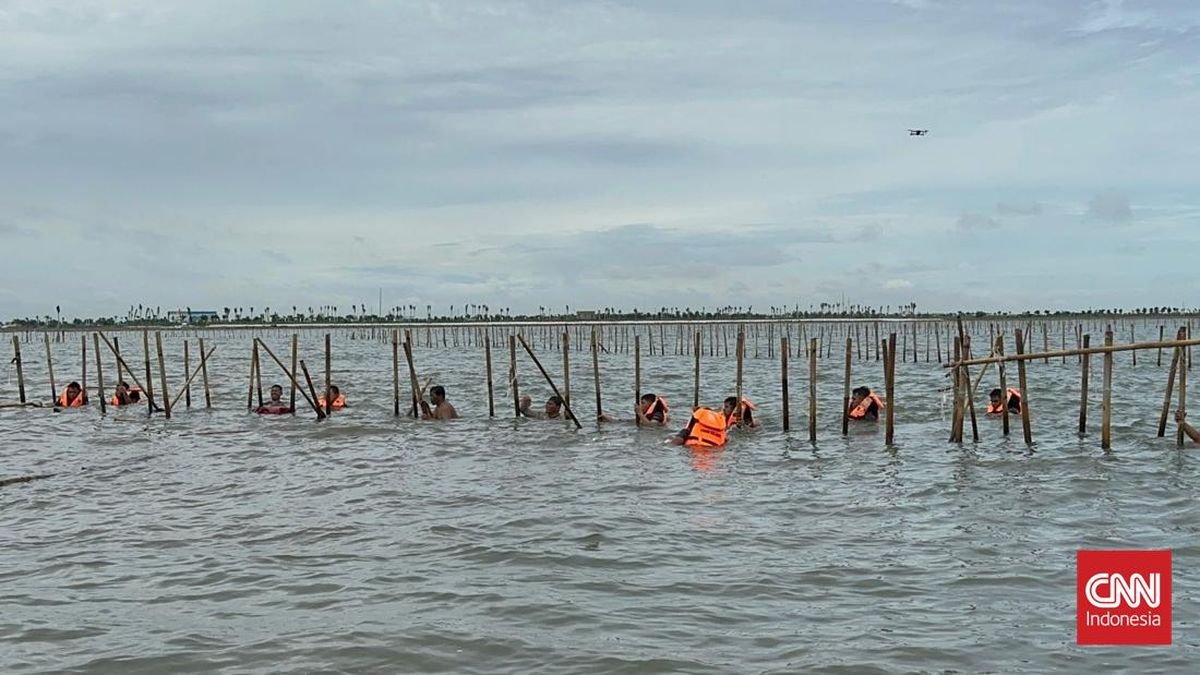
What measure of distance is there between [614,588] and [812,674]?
2.49 meters

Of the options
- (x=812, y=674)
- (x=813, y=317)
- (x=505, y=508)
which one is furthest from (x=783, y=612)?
(x=813, y=317)

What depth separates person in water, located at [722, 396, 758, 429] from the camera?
20.1 metres

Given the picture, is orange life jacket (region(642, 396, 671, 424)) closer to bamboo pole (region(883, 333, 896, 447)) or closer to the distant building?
bamboo pole (region(883, 333, 896, 447))

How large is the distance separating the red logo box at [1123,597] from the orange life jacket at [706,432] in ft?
28.0

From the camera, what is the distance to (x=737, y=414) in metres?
20.2

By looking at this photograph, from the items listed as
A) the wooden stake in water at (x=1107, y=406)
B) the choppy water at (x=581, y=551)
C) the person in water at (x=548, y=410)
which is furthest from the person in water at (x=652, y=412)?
the wooden stake in water at (x=1107, y=406)

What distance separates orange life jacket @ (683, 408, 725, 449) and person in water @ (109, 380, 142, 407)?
1554 cm

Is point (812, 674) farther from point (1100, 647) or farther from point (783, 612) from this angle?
point (1100, 647)

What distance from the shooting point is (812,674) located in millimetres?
7246

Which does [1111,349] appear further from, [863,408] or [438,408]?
[438,408]

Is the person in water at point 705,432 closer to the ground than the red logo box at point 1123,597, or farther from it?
farther from it

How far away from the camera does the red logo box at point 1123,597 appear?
7770 millimetres

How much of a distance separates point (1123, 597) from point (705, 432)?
10062mm

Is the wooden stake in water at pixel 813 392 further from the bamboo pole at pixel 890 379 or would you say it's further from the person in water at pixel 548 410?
the person in water at pixel 548 410
